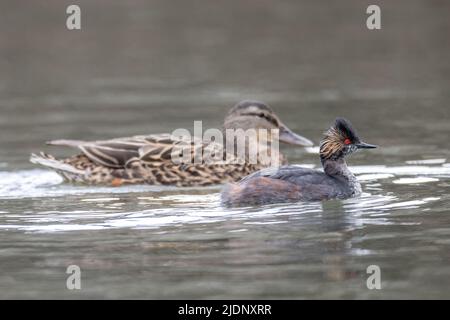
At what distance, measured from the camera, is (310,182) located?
11484 mm

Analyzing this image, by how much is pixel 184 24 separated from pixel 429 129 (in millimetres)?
10913

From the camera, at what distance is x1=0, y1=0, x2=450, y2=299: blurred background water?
901 centimetres

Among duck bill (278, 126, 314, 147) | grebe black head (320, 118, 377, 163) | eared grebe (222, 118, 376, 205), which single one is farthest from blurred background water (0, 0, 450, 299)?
grebe black head (320, 118, 377, 163)

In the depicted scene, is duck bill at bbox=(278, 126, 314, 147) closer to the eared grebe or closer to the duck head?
the duck head

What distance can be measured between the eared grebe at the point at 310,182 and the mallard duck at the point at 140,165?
1.50 m

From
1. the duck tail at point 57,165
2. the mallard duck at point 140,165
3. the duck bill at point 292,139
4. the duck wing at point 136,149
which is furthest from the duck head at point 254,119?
the duck tail at point 57,165

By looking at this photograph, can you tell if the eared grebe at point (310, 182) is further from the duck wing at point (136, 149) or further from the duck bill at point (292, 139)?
the duck bill at point (292, 139)

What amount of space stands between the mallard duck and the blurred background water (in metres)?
0.20

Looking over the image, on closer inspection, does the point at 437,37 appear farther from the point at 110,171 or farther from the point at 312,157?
the point at 110,171

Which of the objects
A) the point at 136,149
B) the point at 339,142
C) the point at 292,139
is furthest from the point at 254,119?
the point at 339,142

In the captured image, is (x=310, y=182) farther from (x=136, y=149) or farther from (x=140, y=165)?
(x=136, y=149)

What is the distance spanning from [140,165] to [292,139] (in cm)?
188

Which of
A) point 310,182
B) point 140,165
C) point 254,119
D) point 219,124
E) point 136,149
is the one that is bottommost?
point 310,182
